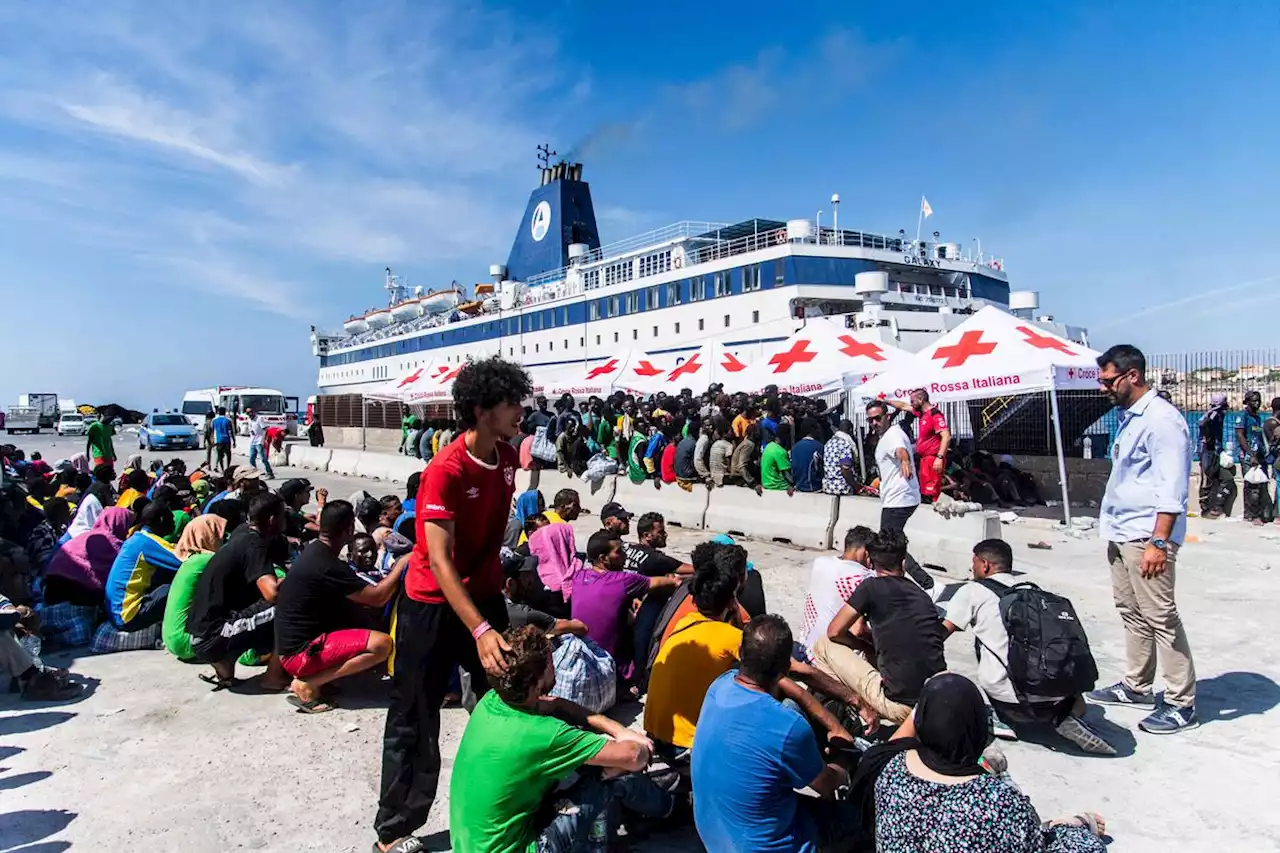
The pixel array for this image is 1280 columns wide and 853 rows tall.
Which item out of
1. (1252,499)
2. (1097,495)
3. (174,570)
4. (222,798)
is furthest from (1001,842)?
(1097,495)

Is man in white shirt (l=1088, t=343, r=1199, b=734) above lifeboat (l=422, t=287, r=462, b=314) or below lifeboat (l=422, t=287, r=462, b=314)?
below

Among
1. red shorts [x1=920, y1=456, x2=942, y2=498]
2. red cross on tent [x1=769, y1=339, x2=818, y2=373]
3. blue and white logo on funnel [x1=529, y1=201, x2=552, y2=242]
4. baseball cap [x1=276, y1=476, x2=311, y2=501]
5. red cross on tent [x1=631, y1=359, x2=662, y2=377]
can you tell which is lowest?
red shorts [x1=920, y1=456, x2=942, y2=498]

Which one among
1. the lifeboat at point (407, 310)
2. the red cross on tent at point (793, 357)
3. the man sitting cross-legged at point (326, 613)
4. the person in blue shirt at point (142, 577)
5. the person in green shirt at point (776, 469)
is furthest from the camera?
the lifeboat at point (407, 310)

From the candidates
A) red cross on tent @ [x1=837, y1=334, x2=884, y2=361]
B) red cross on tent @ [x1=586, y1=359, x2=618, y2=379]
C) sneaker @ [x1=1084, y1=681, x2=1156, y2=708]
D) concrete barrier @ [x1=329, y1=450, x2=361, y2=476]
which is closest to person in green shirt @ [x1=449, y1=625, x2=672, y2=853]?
sneaker @ [x1=1084, y1=681, x2=1156, y2=708]

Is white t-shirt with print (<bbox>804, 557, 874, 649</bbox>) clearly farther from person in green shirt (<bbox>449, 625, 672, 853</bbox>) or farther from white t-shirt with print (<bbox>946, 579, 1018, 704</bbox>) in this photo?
person in green shirt (<bbox>449, 625, 672, 853</bbox>)

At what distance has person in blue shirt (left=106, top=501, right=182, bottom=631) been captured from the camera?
5738mm

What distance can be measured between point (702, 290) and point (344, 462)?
14555mm

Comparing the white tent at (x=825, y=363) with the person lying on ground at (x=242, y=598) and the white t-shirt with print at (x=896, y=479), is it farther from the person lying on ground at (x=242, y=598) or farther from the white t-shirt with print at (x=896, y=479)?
the person lying on ground at (x=242, y=598)

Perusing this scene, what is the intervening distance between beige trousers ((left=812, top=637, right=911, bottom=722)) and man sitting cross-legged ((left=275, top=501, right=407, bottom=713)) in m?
2.46

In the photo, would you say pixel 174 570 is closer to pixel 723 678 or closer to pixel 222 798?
pixel 222 798

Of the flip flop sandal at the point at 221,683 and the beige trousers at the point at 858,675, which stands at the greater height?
the beige trousers at the point at 858,675

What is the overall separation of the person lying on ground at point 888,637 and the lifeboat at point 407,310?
49955 millimetres

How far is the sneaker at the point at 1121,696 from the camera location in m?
4.60


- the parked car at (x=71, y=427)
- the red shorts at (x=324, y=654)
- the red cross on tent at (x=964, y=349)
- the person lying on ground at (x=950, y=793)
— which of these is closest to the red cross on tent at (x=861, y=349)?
the red cross on tent at (x=964, y=349)
